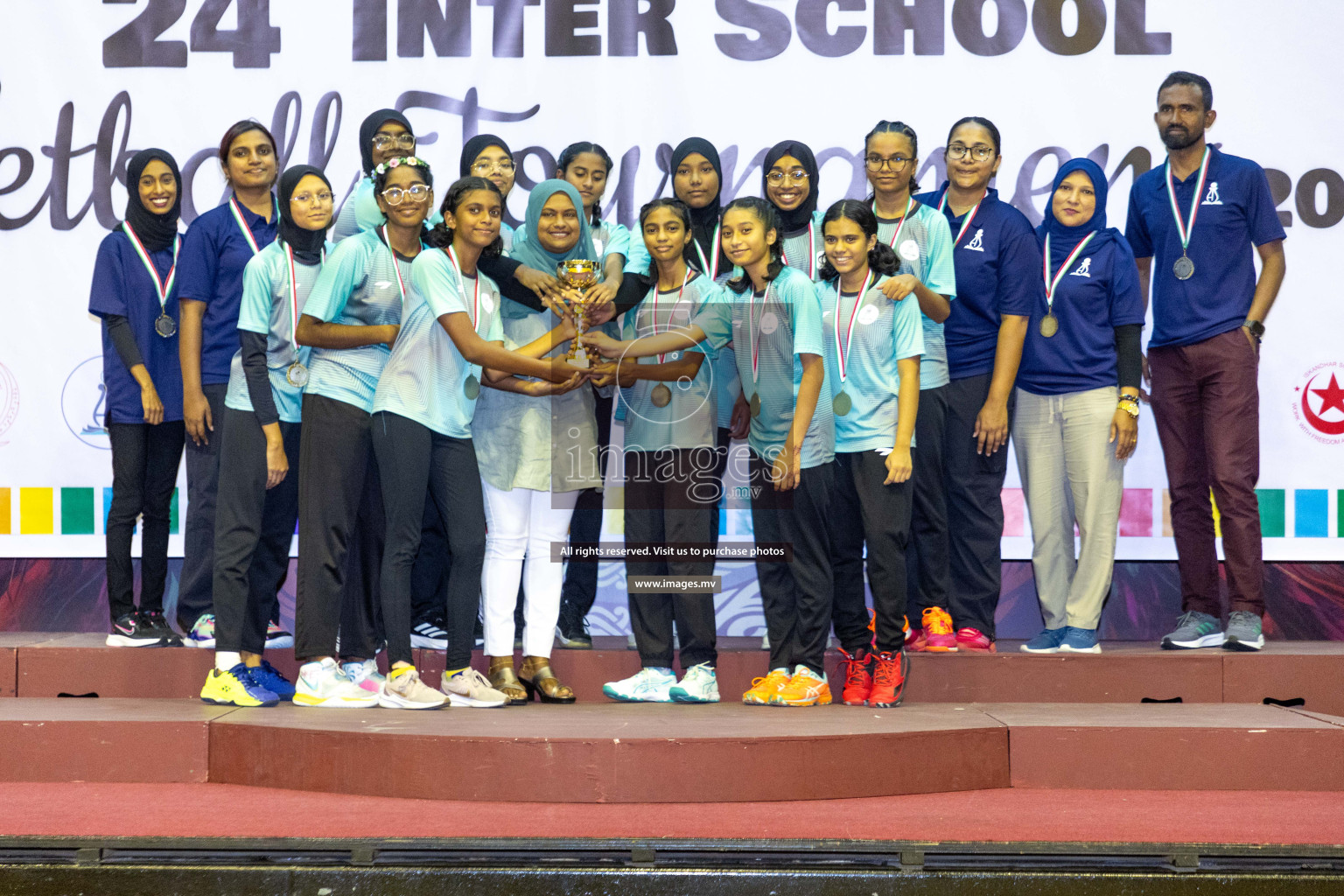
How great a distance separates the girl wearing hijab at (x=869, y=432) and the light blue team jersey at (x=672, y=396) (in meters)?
0.36

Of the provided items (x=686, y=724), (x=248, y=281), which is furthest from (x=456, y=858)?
(x=248, y=281)


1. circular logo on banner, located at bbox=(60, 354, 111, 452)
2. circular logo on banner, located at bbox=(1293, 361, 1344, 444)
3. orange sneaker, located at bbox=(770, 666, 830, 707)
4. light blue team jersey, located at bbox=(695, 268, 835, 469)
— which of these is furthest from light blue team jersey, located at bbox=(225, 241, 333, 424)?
circular logo on banner, located at bbox=(1293, 361, 1344, 444)

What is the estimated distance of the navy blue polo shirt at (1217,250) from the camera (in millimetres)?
4152

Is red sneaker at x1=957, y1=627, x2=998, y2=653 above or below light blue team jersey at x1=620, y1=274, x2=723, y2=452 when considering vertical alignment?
below

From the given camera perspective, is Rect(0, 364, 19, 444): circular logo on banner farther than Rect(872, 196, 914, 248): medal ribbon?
Yes

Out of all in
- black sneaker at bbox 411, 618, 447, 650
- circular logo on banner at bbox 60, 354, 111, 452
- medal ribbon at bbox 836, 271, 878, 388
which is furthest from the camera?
circular logo on banner at bbox 60, 354, 111, 452

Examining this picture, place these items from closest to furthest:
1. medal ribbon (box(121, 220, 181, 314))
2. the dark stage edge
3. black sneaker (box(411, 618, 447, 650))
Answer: the dark stage edge, black sneaker (box(411, 618, 447, 650)), medal ribbon (box(121, 220, 181, 314))

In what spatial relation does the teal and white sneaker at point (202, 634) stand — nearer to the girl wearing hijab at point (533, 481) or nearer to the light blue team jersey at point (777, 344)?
the girl wearing hijab at point (533, 481)

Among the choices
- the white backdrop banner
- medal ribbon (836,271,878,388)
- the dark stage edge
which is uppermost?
the white backdrop banner

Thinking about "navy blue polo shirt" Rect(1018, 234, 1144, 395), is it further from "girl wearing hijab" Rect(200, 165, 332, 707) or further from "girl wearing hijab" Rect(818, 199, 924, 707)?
"girl wearing hijab" Rect(200, 165, 332, 707)

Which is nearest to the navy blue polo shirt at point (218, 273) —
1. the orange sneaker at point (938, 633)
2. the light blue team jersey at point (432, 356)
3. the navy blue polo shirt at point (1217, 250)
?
the light blue team jersey at point (432, 356)

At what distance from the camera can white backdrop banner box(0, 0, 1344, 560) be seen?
4.68 metres

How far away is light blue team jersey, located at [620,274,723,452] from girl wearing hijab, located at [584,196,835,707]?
1.8 inches

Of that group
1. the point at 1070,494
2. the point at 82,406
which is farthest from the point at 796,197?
the point at 82,406
